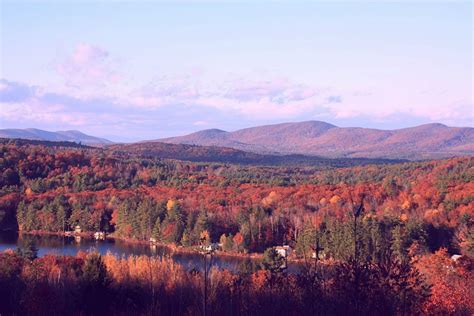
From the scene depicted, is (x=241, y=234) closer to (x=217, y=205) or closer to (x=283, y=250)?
(x=283, y=250)

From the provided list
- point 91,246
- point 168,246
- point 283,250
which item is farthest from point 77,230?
point 283,250

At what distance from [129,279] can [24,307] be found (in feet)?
13.3

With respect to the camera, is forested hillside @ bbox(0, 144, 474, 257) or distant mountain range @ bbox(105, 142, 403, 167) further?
distant mountain range @ bbox(105, 142, 403, 167)

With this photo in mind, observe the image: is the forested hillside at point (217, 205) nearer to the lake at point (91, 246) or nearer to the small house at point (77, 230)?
the small house at point (77, 230)

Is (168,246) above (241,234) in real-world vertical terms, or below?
below

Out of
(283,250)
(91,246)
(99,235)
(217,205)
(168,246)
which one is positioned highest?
(217,205)

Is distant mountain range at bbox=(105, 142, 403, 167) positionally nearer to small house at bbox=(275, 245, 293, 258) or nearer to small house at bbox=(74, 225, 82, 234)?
small house at bbox=(74, 225, 82, 234)

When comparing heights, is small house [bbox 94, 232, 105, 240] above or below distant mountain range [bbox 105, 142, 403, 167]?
below

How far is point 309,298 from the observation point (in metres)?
7.67

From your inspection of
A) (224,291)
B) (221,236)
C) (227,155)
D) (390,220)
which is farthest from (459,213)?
(227,155)

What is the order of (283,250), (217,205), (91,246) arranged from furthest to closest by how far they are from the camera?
(217,205) → (91,246) → (283,250)

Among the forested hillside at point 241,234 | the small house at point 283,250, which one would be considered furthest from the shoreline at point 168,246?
the small house at point 283,250

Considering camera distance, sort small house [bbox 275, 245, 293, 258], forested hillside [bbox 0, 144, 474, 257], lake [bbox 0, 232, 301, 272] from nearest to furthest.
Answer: small house [bbox 275, 245, 293, 258]
lake [bbox 0, 232, 301, 272]
forested hillside [bbox 0, 144, 474, 257]

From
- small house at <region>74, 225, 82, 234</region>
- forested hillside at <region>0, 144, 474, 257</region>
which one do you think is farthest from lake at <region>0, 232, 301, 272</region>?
forested hillside at <region>0, 144, 474, 257</region>
